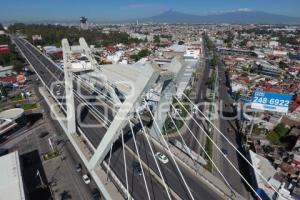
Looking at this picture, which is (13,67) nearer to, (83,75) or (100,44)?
(83,75)

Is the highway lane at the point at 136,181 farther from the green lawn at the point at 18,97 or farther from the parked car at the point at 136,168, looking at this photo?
the green lawn at the point at 18,97

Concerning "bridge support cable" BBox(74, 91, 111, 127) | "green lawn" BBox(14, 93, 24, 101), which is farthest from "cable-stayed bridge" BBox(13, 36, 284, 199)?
"green lawn" BBox(14, 93, 24, 101)

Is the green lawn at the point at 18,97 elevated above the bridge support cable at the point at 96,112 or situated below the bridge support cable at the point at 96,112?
below

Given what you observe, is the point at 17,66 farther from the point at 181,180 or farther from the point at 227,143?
the point at 181,180

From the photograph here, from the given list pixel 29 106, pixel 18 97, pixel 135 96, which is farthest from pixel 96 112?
pixel 18 97

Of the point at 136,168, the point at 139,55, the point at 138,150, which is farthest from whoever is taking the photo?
the point at 139,55

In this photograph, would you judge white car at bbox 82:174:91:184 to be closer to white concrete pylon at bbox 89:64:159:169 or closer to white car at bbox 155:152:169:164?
white car at bbox 155:152:169:164

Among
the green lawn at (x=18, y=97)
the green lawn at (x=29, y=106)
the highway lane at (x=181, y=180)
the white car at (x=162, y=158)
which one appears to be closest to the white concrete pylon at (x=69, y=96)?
the highway lane at (x=181, y=180)

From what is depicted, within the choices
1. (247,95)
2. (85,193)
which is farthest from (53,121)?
(247,95)

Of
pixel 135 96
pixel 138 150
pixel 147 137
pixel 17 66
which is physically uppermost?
pixel 135 96
